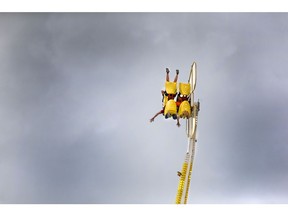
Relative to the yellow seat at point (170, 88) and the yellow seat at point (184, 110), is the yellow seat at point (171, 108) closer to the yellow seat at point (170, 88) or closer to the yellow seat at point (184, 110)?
the yellow seat at point (184, 110)

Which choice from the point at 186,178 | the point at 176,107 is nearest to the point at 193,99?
the point at 176,107

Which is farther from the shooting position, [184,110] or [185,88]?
[185,88]

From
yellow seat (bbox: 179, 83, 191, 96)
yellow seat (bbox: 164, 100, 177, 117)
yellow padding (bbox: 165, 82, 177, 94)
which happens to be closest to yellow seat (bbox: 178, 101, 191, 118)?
yellow seat (bbox: 164, 100, 177, 117)

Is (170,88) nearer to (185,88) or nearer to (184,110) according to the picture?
(185,88)

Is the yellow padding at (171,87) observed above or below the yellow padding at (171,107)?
above

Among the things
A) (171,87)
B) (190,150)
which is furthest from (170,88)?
(190,150)

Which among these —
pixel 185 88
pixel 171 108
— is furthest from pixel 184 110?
pixel 185 88

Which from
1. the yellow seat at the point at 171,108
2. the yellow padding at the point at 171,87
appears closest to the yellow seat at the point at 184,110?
the yellow seat at the point at 171,108

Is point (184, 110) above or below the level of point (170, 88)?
below

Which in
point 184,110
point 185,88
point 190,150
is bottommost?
point 190,150

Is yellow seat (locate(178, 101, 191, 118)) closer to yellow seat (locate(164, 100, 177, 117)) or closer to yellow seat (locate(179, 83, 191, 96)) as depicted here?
yellow seat (locate(164, 100, 177, 117))
